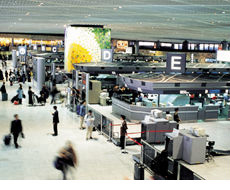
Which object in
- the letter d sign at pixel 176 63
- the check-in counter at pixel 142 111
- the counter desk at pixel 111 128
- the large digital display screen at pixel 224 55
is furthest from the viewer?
the large digital display screen at pixel 224 55

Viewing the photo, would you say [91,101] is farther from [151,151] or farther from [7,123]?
[151,151]

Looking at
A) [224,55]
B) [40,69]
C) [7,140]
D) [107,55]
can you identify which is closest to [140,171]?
[7,140]

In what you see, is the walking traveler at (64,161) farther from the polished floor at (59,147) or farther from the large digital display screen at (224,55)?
the large digital display screen at (224,55)

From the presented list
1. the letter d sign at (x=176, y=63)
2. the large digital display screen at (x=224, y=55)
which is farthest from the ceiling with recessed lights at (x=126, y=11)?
the letter d sign at (x=176, y=63)

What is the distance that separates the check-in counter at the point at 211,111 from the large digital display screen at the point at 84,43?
424 inches

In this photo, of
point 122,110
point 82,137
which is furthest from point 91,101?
point 82,137

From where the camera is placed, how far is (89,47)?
25609 mm

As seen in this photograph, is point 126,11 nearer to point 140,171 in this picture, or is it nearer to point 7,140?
point 7,140

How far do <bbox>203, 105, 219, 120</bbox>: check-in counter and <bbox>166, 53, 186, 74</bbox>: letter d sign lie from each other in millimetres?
4684

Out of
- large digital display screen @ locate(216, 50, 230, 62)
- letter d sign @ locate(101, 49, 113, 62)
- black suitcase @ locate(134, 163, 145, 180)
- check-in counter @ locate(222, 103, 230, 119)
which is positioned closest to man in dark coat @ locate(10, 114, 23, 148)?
black suitcase @ locate(134, 163, 145, 180)

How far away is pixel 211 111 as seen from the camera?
59.1ft

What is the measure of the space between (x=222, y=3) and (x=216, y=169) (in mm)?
5008

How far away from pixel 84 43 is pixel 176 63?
41.5 ft

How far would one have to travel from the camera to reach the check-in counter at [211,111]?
17766mm
